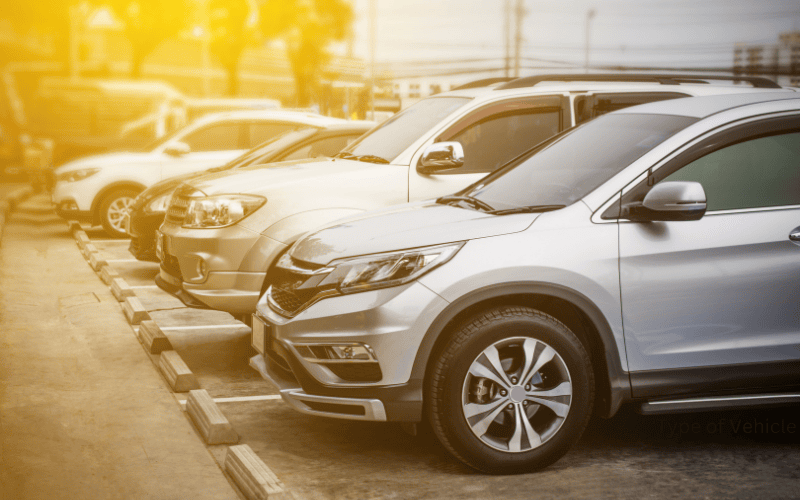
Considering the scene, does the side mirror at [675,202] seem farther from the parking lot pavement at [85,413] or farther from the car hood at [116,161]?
the car hood at [116,161]

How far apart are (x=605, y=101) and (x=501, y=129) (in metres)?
0.84

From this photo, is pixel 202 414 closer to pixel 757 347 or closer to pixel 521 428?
pixel 521 428

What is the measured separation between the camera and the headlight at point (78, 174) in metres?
12.9

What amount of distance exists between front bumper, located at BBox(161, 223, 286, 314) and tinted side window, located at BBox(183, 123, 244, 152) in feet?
20.6

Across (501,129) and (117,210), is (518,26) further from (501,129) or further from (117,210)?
(501,129)

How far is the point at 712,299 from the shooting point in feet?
13.9

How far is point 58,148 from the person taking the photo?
63.1ft

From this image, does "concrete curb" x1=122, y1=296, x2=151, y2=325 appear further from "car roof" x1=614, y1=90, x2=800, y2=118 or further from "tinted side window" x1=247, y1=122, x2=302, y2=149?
"tinted side window" x1=247, y1=122, x2=302, y2=149

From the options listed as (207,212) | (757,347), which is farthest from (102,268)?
(757,347)

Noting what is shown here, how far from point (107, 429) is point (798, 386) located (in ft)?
11.6

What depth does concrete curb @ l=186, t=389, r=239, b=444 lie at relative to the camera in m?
4.74

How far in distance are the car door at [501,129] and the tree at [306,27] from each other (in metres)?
43.0

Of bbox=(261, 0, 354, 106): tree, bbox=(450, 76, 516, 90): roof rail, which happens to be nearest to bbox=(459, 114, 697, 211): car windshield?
bbox=(450, 76, 516, 90): roof rail

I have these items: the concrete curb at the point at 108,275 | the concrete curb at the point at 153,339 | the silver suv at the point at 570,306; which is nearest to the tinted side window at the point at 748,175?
the silver suv at the point at 570,306
